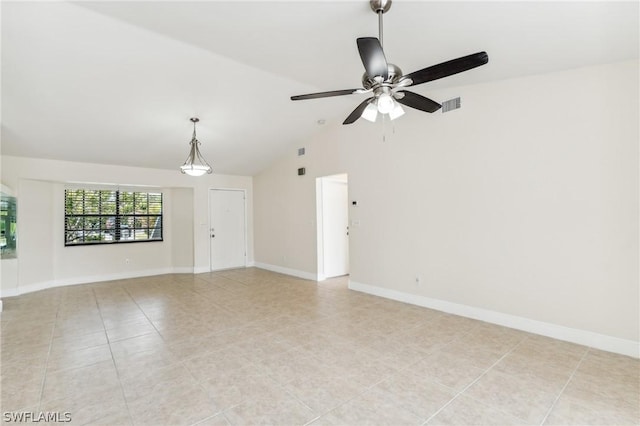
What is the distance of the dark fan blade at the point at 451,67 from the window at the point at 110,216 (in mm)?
6990

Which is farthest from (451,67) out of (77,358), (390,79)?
(77,358)

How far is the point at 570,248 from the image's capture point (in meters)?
3.14

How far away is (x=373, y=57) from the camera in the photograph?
201 centimetres

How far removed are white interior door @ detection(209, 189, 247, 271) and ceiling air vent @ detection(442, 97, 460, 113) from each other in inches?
221

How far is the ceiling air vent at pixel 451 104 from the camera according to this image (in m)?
3.97

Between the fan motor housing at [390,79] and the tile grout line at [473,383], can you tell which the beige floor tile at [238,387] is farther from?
the fan motor housing at [390,79]

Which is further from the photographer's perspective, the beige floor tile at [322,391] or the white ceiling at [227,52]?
the white ceiling at [227,52]

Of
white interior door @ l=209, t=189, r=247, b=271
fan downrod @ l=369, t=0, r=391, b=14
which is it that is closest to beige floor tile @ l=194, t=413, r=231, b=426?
fan downrod @ l=369, t=0, r=391, b=14

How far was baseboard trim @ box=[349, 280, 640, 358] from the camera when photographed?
9.45ft

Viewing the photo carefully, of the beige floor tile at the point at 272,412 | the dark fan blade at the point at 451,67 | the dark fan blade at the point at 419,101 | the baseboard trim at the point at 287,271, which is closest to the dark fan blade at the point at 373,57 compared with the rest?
the dark fan blade at the point at 451,67

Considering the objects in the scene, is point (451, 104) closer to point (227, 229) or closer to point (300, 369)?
point (300, 369)

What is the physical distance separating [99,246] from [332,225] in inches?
200

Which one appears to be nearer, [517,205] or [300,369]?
[300,369]

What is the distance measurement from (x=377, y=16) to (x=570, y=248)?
306 centimetres
